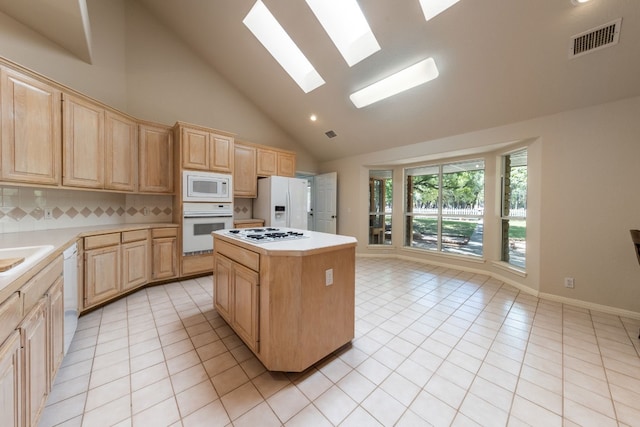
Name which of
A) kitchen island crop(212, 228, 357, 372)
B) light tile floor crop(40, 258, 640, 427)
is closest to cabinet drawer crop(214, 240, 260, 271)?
kitchen island crop(212, 228, 357, 372)

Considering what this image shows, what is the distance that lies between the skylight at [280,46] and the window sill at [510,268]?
4.21 meters

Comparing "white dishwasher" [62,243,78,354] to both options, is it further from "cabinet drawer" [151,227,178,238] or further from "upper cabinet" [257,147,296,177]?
"upper cabinet" [257,147,296,177]

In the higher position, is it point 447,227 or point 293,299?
point 447,227

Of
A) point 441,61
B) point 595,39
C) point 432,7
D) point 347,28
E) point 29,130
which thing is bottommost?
point 29,130

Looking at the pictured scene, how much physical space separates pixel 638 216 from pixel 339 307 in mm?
3459

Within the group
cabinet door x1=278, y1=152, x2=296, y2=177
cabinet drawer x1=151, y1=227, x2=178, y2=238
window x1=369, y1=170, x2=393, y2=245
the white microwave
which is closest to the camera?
cabinet drawer x1=151, y1=227, x2=178, y2=238

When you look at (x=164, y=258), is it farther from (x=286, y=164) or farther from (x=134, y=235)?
(x=286, y=164)

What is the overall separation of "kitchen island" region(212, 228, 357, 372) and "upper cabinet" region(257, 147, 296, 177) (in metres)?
2.89

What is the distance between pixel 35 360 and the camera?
115 cm

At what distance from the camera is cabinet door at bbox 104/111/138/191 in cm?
290

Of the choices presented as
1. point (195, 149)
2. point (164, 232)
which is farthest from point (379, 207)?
point (164, 232)

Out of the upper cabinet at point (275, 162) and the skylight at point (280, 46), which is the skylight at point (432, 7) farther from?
the upper cabinet at point (275, 162)

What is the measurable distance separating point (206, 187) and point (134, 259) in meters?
1.37

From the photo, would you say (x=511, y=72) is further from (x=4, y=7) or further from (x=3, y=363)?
(x=4, y=7)
